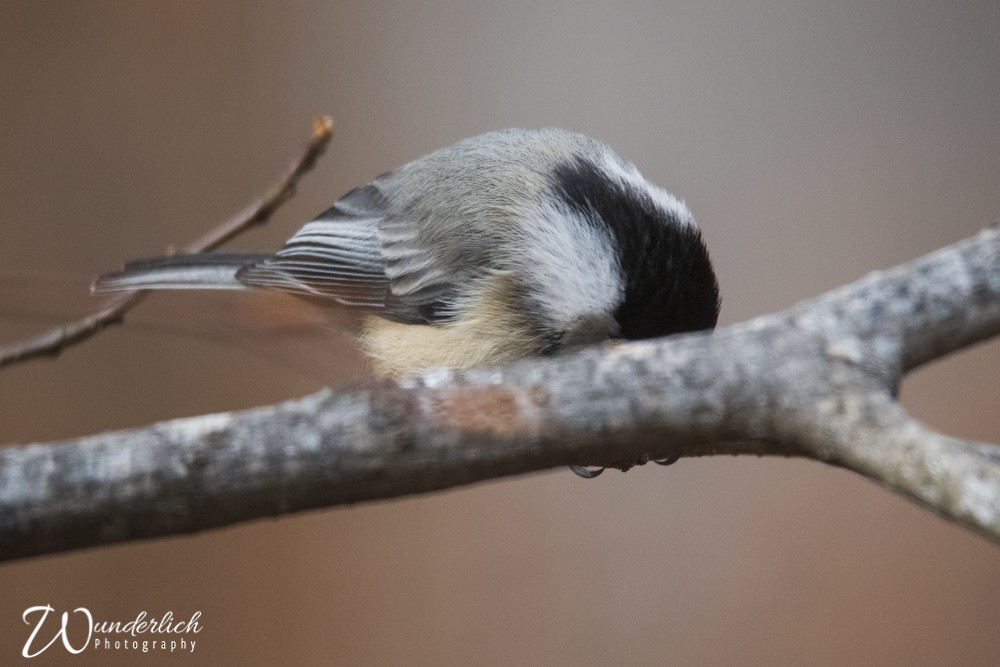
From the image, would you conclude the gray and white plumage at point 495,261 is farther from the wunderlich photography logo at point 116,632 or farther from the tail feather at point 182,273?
the wunderlich photography logo at point 116,632

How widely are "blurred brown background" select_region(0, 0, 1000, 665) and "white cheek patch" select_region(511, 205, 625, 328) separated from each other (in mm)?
887

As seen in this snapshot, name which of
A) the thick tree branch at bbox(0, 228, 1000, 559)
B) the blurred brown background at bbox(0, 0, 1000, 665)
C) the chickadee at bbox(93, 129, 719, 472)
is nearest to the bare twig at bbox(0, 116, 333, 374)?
the chickadee at bbox(93, 129, 719, 472)

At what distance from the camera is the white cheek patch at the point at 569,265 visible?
936 mm

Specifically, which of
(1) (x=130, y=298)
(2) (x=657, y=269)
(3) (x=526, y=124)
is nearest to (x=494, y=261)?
(2) (x=657, y=269)

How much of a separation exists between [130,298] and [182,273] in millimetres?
213

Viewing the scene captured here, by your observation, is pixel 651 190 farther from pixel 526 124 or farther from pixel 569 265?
pixel 526 124

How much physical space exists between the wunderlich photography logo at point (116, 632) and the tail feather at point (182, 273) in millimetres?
783

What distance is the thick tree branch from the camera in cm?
59

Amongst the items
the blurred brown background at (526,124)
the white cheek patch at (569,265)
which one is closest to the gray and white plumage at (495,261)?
the white cheek patch at (569,265)

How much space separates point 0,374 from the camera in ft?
5.88

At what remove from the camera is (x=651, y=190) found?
1.02 meters

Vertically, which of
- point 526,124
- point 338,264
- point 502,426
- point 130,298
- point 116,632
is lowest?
point 116,632

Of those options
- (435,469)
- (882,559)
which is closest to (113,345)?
(435,469)

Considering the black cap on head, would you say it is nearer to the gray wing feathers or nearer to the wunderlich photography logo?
the gray wing feathers
